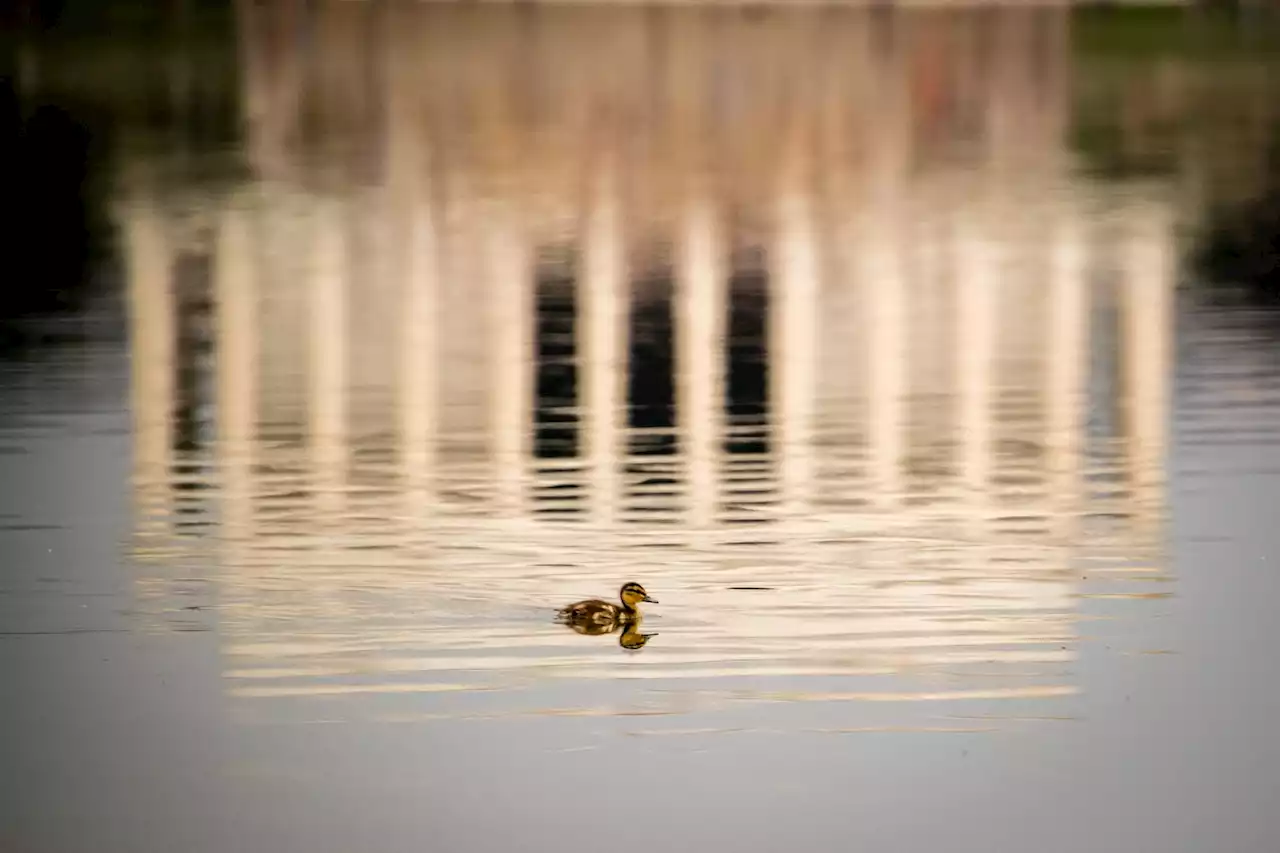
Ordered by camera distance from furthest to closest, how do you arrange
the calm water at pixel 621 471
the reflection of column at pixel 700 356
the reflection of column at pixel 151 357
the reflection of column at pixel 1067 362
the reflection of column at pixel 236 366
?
the reflection of column at pixel 700 356 → the reflection of column at pixel 151 357 → the reflection of column at pixel 1067 362 → the reflection of column at pixel 236 366 → the calm water at pixel 621 471

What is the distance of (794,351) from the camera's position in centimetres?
1784

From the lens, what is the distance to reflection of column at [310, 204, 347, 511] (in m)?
14.2

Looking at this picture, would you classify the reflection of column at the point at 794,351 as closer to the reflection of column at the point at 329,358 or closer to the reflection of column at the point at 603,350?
the reflection of column at the point at 603,350

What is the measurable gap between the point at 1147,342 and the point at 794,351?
1.97m

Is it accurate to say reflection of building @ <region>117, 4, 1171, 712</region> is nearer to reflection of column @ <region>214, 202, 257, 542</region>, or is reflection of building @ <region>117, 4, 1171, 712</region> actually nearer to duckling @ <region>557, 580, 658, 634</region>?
reflection of column @ <region>214, 202, 257, 542</region>

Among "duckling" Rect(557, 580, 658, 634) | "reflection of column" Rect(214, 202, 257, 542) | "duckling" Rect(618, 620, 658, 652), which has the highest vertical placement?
"reflection of column" Rect(214, 202, 257, 542)

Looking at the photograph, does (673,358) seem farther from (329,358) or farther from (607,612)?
(607,612)

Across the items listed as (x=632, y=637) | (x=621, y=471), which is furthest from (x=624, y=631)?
(x=621, y=471)

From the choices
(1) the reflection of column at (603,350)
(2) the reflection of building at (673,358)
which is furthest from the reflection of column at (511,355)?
(1) the reflection of column at (603,350)

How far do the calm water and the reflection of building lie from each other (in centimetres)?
5

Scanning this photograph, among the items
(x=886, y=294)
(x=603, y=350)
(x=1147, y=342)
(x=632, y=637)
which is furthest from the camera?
(x=886, y=294)

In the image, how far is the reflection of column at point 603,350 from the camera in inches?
558

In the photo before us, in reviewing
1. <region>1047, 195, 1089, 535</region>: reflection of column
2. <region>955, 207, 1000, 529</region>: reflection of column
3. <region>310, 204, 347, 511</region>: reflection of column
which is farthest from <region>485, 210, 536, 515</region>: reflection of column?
<region>1047, 195, 1089, 535</region>: reflection of column

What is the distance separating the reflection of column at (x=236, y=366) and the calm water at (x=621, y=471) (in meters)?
0.05
